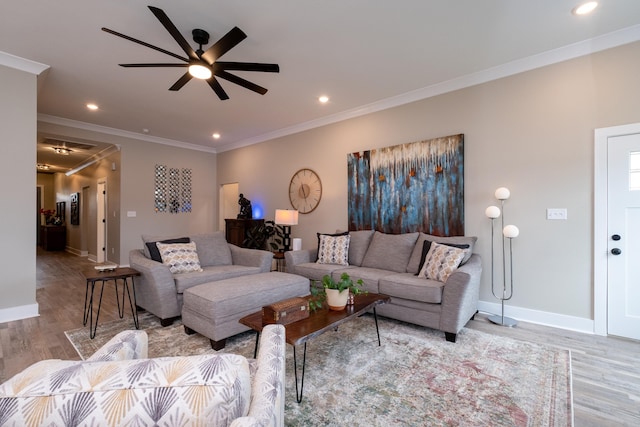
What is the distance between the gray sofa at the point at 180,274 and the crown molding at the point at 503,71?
2.63m

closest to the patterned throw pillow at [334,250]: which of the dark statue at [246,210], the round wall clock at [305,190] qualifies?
the round wall clock at [305,190]

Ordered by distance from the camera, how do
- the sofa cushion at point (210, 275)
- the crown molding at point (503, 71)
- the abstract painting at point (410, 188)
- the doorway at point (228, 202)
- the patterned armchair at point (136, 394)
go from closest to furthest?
1. the patterned armchair at point (136, 394)
2. the crown molding at point (503, 71)
3. the sofa cushion at point (210, 275)
4. the abstract painting at point (410, 188)
5. the doorway at point (228, 202)

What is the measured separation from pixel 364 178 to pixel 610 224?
9.26 ft

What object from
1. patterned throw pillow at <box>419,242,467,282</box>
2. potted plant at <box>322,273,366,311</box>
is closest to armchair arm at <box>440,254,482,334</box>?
patterned throw pillow at <box>419,242,467,282</box>

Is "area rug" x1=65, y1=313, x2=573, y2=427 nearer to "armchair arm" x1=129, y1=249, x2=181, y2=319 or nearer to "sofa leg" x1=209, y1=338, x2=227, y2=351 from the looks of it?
"sofa leg" x1=209, y1=338, x2=227, y2=351

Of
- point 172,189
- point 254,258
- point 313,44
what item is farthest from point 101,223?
point 313,44

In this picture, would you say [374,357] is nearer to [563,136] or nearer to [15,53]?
[563,136]

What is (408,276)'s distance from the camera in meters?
3.40

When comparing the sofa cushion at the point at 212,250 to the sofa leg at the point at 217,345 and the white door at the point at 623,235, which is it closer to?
the sofa leg at the point at 217,345

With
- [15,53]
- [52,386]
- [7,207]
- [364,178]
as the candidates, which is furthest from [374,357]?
[15,53]

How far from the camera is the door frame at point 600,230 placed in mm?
2922

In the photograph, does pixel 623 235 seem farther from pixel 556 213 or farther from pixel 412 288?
pixel 412 288

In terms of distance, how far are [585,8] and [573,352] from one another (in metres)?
2.88

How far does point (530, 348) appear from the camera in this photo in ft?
8.74
